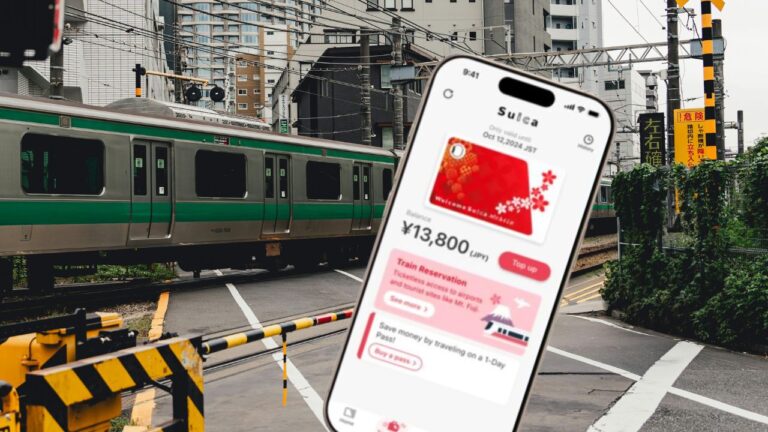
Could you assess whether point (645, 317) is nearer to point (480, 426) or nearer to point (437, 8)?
point (480, 426)

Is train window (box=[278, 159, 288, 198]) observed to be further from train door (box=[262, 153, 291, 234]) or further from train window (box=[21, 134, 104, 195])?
train window (box=[21, 134, 104, 195])

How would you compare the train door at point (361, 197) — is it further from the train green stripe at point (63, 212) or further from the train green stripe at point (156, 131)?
the train green stripe at point (63, 212)

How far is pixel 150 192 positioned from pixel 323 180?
20.4 ft

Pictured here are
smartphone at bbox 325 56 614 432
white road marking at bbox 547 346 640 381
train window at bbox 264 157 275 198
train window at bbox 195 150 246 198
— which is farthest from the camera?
train window at bbox 264 157 275 198

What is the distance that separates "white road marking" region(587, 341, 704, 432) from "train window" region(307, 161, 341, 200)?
11.2 metres

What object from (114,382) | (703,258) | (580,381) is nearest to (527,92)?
(114,382)

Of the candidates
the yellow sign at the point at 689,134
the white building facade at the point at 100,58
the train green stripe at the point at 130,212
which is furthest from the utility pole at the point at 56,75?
the yellow sign at the point at 689,134

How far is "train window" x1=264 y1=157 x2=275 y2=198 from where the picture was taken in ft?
61.5

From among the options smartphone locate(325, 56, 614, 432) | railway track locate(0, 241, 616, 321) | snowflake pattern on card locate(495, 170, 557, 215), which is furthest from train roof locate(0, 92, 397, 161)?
snowflake pattern on card locate(495, 170, 557, 215)

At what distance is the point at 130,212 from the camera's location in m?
15.1

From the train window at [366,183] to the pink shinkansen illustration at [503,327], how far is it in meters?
20.4

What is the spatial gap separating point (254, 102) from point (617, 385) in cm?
Result: 12345

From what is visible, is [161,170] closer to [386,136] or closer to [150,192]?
[150,192]

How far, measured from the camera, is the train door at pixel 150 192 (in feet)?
49.9
